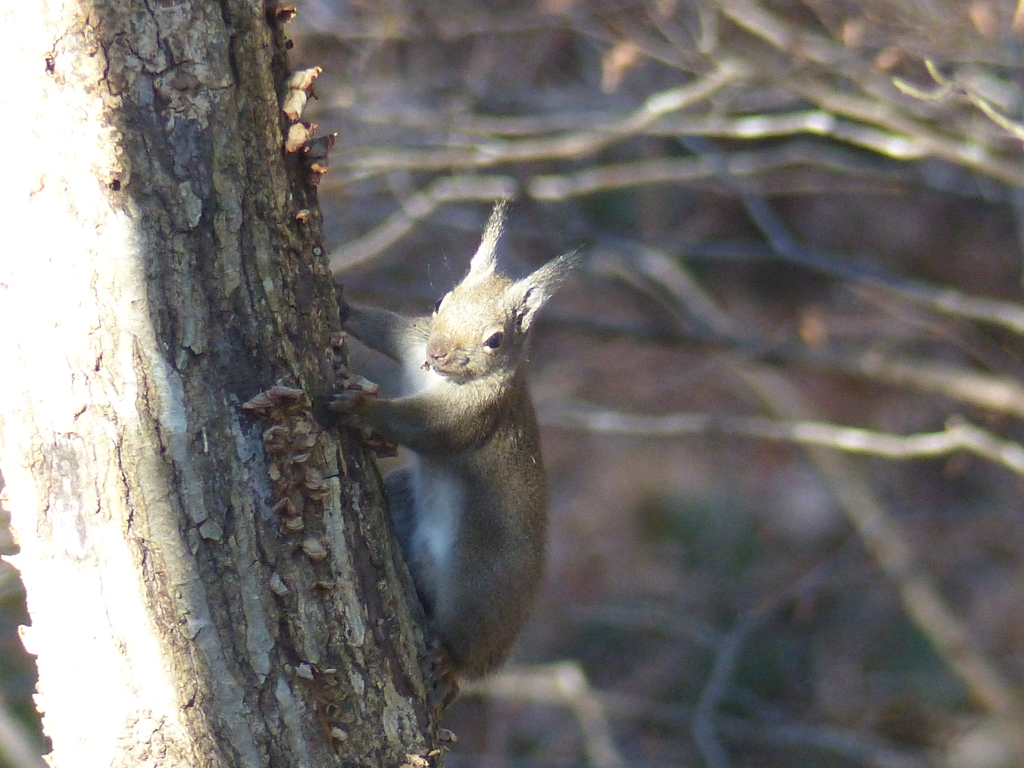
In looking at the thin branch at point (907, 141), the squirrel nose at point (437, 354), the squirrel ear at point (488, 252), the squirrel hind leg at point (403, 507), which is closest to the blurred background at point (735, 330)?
the thin branch at point (907, 141)

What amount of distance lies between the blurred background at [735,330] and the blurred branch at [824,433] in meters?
0.02

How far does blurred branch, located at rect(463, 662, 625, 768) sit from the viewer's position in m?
5.73

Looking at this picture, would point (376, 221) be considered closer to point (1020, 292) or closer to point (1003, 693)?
point (1003, 693)

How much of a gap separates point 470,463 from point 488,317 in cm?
40

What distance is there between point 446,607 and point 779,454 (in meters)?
6.53

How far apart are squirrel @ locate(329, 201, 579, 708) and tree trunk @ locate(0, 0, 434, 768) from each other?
0.63 metres

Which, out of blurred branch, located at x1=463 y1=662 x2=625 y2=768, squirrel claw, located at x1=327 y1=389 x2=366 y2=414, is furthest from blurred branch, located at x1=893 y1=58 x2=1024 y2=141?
blurred branch, located at x1=463 y1=662 x2=625 y2=768

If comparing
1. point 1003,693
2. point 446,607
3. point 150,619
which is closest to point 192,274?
point 150,619

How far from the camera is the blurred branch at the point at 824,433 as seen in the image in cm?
423

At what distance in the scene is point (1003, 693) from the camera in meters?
6.18

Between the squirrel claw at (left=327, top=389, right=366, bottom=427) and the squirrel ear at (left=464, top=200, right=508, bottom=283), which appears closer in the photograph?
the squirrel claw at (left=327, top=389, right=366, bottom=427)

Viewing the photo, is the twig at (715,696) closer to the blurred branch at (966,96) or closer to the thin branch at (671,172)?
the thin branch at (671,172)

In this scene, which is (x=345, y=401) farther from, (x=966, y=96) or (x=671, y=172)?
(x=671, y=172)

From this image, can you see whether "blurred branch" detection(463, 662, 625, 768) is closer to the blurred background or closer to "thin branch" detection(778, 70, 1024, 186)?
the blurred background
